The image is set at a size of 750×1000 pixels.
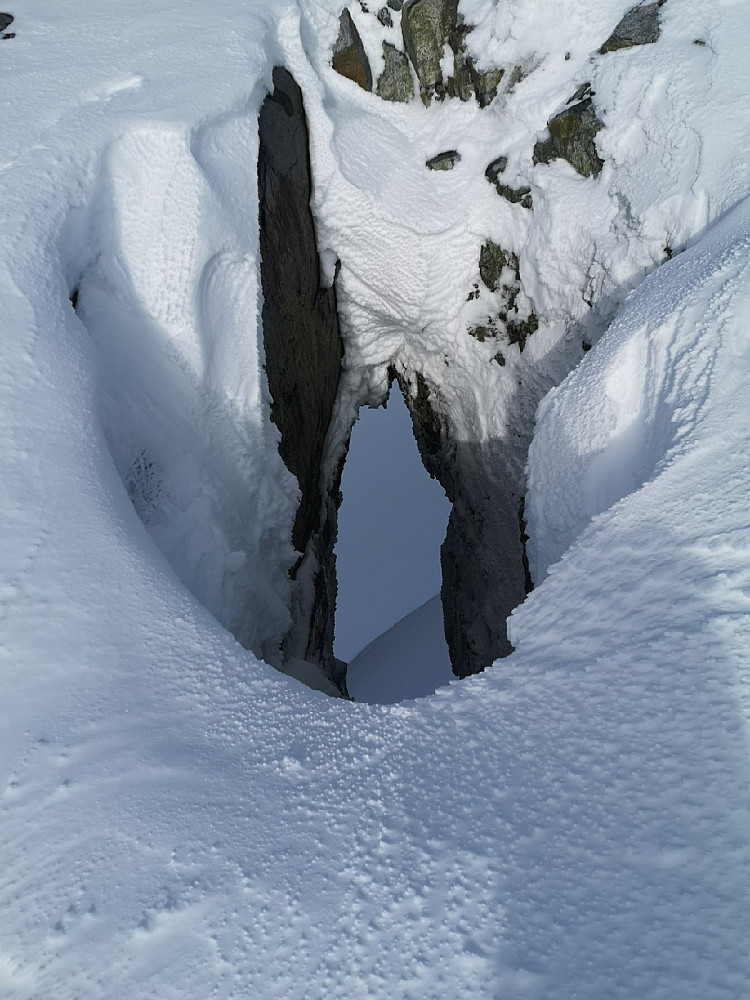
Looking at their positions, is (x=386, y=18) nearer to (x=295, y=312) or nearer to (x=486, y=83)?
(x=486, y=83)

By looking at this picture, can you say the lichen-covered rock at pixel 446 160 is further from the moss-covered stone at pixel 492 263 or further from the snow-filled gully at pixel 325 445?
the snow-filled gully at pixel 325 445

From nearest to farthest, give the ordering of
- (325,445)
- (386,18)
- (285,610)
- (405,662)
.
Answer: (285,610) → (386,18) → (325,445) → (405,662)

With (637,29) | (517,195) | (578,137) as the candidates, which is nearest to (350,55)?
(517,195)

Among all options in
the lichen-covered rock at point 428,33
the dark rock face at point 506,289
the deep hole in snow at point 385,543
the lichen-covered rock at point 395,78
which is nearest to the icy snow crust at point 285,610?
the dark rock face at point 506,289

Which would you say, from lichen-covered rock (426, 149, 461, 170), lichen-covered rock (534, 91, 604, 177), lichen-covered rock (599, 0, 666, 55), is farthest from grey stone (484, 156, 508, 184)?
lichen-covered rock (599, 0, 666, 55)

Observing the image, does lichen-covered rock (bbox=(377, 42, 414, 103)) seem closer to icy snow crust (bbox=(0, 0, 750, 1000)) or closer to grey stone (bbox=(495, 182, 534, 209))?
icy snow crust (bbox=(0, 0, 750, 1000))

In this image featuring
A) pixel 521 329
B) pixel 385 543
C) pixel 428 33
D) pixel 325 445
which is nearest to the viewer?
pixel 521 329
